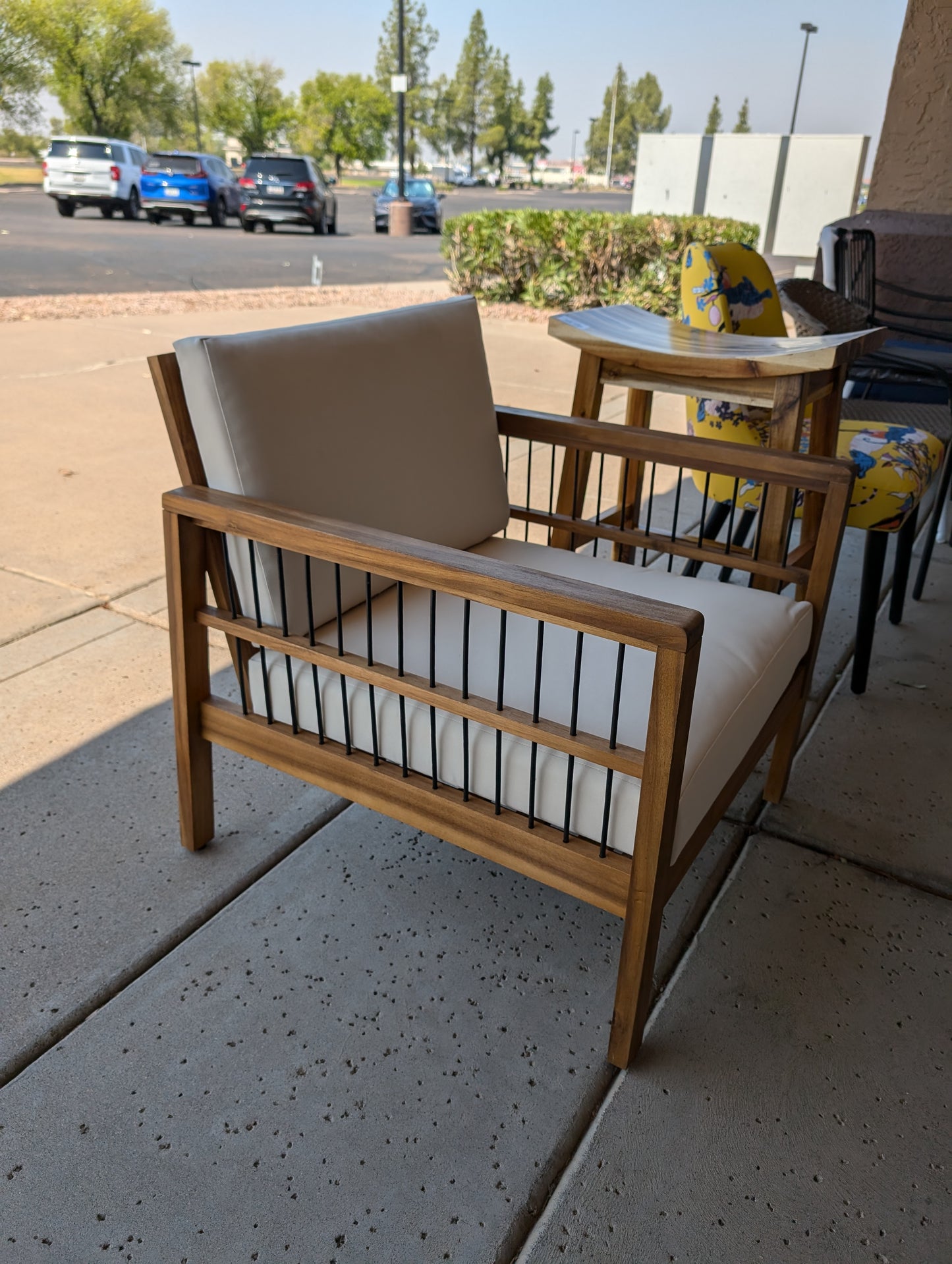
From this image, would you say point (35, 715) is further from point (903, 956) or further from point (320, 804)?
point (903, 956)

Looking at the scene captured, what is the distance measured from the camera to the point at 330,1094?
1244 millimetres

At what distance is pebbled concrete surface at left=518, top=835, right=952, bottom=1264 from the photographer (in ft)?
3.58

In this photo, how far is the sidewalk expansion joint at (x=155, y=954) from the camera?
1274 millimetres

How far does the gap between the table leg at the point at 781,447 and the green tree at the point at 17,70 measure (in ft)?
44.7

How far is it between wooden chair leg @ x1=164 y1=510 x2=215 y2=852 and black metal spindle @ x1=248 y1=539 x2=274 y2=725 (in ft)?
0.31

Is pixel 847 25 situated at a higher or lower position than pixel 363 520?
higher

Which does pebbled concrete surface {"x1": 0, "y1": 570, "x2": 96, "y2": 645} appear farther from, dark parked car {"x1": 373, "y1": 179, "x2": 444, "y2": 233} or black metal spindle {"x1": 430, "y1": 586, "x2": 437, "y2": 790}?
dark parked car {"x1": 373, "y1": 179, "x2": 444, "y2": 233}

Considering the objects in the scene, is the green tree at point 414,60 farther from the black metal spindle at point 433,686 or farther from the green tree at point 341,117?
the black metal spindle at point 433,686

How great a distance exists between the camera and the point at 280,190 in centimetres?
1536

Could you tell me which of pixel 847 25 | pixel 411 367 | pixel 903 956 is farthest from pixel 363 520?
pixel 847 25

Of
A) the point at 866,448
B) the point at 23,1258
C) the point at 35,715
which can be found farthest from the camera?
the point at 866,448

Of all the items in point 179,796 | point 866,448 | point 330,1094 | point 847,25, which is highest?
point 847,25

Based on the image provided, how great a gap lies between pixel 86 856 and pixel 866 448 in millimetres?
2031

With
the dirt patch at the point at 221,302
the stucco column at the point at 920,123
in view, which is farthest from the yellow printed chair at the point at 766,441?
the dirt patch at the point at 221,302
